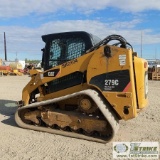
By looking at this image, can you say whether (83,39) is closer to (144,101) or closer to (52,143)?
(144,101)

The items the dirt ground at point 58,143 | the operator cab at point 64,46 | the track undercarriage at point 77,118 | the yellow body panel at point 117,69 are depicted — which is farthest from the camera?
the operator cab at point 64,46

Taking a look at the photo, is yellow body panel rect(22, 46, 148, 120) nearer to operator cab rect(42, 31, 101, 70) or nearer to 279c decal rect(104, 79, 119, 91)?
279c decal rect(104, 79, 119, 91)

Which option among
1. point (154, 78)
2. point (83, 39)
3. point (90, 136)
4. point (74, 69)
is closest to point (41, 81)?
point (74, 69)

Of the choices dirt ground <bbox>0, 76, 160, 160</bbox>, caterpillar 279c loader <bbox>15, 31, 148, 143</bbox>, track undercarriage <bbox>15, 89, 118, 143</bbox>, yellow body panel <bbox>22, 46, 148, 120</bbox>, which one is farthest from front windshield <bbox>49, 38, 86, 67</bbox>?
dirt ground <bbox>0, 76, 160, 160</bbox>

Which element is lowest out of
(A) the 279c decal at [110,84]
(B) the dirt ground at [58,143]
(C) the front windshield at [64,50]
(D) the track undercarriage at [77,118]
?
(B) the dirt ground at [58,143]

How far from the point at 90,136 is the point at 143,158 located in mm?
1366

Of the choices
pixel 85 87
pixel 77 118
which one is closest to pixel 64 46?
pixel 85 87

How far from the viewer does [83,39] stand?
6.11 m

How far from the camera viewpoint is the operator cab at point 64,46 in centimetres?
611

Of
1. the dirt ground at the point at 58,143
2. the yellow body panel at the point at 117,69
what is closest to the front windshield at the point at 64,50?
the yellow body panel at the point at 117,69

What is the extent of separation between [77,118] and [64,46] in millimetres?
1862

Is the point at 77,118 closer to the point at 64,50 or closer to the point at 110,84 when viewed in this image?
the point at 110,84

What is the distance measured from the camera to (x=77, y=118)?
5.58m

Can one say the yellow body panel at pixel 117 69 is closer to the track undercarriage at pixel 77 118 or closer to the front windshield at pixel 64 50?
the track undercarriage at pixel 77 118
